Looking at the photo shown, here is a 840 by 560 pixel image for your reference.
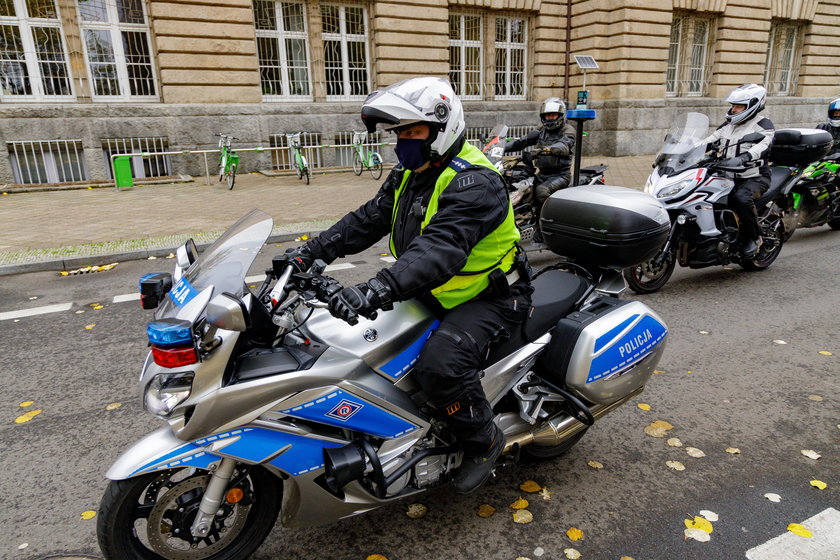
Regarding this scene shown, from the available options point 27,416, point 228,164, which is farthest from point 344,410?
point 228,164

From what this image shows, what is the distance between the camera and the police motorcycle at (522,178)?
716 centimetres

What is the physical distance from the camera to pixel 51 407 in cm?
373

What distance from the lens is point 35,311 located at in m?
5.53

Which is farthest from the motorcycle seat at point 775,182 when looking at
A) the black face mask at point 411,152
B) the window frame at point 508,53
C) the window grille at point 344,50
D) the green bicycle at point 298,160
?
the window frame at point 508,53

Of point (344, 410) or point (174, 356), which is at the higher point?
point (174, 356)

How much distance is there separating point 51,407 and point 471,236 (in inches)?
120

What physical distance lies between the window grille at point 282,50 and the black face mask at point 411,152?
15602 mm

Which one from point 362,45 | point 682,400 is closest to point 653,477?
point 682,400

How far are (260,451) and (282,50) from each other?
1662 centimetres

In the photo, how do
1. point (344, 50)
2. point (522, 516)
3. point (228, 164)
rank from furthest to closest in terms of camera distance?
point (344, 50) → point (228, 164) → point (522, 516)

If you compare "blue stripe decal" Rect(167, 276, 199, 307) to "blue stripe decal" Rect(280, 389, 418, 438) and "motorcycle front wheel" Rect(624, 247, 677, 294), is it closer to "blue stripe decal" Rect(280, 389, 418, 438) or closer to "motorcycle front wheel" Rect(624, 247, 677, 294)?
"blue stripe decal" Rect(280, 389, 418, 438)

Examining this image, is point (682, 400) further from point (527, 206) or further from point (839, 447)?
point (527, 206)

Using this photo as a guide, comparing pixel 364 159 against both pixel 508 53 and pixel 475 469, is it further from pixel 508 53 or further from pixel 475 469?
pixel 475 469

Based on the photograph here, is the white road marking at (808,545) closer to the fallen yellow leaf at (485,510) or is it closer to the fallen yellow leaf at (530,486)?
the fallen yellow leaf at (530,486)
